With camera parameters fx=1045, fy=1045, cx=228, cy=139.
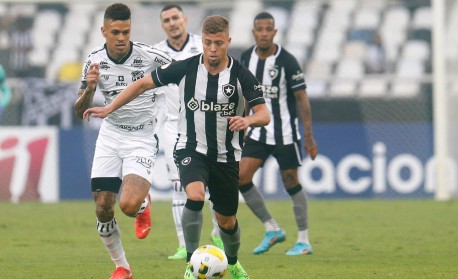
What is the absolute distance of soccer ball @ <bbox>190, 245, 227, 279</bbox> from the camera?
7.90m

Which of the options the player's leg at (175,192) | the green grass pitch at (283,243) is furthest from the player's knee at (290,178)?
the player's leg at (175,192)

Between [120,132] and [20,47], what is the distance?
36.0ft

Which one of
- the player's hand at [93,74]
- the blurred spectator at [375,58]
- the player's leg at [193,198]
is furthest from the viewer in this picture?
the blurred spectator at [375,58]

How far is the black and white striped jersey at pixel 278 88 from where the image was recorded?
11164mm

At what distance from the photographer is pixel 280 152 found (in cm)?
1130

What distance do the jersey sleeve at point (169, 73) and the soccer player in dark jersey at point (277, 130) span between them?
9.05ft

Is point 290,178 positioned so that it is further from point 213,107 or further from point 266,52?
point 213,107

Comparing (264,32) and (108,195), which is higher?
(264,32)

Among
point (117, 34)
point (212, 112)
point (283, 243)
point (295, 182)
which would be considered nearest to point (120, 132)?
point (117, 34)

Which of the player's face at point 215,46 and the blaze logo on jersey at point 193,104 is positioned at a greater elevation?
the player's face at point 215,46

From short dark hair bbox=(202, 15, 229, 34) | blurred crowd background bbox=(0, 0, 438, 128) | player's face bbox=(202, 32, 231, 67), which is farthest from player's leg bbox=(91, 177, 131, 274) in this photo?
blurred crowd background bbox=(0, 0, 438, 128)

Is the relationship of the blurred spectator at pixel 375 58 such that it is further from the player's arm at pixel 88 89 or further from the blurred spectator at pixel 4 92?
the player's arm at pixel 88 89

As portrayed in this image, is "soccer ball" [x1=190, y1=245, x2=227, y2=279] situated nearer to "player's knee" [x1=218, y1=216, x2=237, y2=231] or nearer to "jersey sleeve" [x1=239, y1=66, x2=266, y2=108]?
"player's knee" [x1=218, y1=216, x2=237, y2=231]

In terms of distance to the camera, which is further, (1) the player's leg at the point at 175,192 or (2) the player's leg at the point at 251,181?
(2) the player's leg at the point at 251,181
